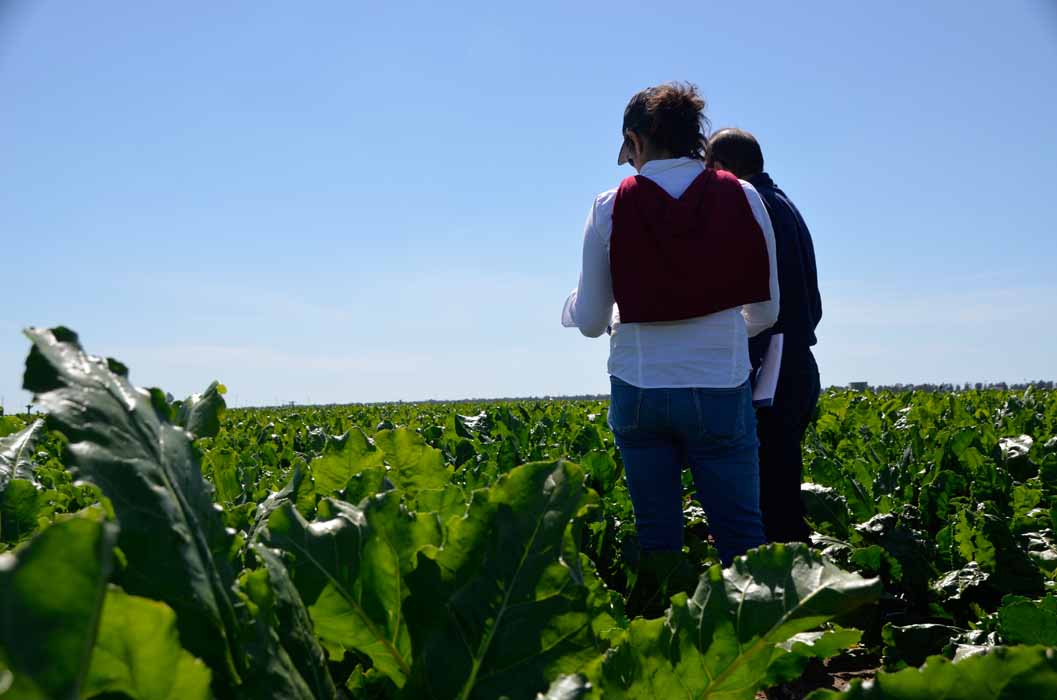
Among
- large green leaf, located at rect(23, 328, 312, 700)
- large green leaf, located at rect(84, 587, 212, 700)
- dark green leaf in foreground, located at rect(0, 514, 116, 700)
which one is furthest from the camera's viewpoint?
large green leaf, located at rect(23, 328, 312, 700)

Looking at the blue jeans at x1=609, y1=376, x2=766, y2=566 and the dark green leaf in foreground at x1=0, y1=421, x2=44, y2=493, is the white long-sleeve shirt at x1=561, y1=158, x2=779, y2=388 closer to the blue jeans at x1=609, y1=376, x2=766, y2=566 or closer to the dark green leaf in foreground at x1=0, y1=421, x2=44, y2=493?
the blue jeans at x1=609, y1=376, x2=766, y2=566

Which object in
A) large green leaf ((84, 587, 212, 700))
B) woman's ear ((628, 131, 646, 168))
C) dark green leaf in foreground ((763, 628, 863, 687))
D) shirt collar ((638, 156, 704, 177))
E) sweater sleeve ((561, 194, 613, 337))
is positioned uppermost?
woman's ear ((628, 131, 646, 168))

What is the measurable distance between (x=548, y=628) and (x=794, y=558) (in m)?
0.25

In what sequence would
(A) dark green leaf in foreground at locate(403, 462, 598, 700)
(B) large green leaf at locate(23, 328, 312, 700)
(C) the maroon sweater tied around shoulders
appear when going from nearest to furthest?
1. (B) large green leaf at locate(23, 328, 312, 700)
2. (A) dark green leaf in foreground at locate(403, 462, 598, 700)
3. (C) the maroon sweater tied around shoulders

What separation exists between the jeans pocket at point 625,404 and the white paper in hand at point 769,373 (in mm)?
1061

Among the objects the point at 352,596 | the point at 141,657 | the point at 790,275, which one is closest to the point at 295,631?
the point at 352,596

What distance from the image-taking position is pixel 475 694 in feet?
2.62

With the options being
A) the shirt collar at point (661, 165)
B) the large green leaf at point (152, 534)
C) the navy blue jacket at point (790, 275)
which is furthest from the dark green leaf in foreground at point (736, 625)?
the navy blue jacket at point (790, 275)

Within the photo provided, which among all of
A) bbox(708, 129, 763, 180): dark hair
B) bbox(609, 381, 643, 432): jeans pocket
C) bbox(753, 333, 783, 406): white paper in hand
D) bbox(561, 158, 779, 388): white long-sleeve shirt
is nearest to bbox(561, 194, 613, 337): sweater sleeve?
bbox(561, 158, 779, 388): white long-sleeve shirt

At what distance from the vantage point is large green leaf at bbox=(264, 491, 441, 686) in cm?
83

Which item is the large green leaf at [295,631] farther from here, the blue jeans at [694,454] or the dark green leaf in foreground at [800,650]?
the blue jeans at [694,454]

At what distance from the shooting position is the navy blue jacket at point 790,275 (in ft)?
15.0

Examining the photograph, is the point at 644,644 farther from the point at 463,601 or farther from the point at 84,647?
the point at 84,647

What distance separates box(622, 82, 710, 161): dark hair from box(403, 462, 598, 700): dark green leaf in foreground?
3016 mm
